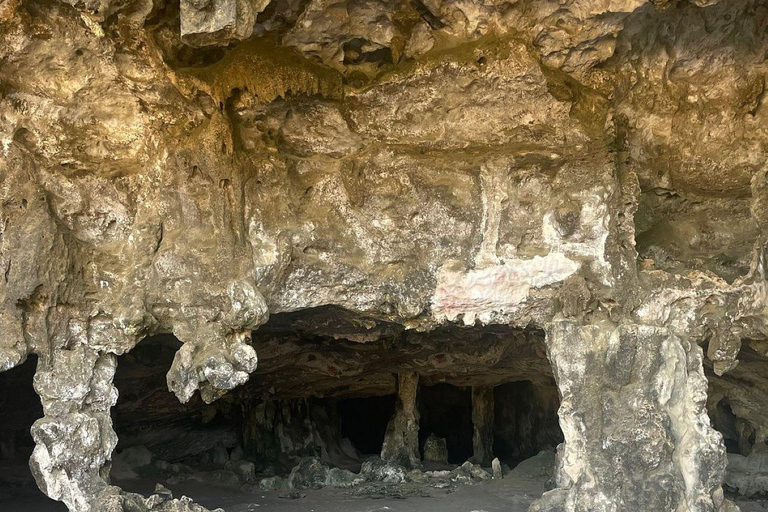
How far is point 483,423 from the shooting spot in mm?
8969

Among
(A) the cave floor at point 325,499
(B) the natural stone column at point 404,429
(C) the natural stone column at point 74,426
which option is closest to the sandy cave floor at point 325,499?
(A) the cave floor at point 325,499

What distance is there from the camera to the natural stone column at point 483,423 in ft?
29.1

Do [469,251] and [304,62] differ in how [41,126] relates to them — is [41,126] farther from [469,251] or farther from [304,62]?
[469,251]

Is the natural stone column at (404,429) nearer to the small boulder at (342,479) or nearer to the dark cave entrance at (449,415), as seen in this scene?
the small boulder at (342,479)

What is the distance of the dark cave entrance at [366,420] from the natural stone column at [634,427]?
258 inches

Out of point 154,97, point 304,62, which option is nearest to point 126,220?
point 154,97

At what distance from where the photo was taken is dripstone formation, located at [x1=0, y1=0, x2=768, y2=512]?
4.44 meters

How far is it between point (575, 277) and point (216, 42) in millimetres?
2645

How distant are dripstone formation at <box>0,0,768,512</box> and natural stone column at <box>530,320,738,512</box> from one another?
1 cm

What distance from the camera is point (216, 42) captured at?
3.79 metres

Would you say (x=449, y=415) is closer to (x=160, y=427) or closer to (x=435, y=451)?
(x=435, y=451)

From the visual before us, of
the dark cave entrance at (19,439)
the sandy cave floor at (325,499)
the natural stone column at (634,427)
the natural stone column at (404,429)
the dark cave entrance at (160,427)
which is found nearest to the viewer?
the natural stone column at (634,427)

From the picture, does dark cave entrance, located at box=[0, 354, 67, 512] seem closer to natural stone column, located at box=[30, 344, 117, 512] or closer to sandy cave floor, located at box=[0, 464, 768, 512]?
sandy cave floor, located at box=[0, 464, 768, 512]

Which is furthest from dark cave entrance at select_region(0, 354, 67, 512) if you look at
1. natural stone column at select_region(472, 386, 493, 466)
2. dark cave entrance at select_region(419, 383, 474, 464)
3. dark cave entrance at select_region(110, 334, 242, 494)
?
dark cave entrance at select_region(419, 383, 474, 464)
